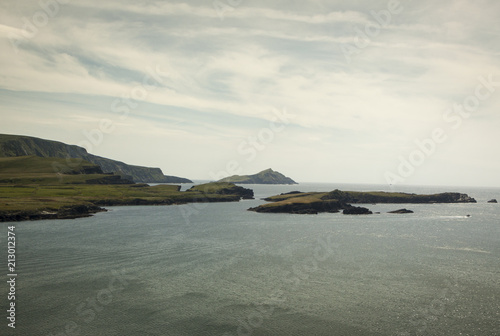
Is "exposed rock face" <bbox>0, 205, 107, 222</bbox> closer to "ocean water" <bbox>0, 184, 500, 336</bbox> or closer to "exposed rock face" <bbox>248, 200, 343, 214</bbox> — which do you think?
"ocean water" <bbox>0, 184, 500, 336</bbox>

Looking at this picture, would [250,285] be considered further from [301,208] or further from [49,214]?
[301,208]

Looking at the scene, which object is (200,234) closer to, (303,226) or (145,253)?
(145,253)

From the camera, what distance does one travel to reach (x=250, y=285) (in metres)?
40.5

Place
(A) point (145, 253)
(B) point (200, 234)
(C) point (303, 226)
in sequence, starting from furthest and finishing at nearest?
(C) point (303, 226) → (B) point (200, 234) → (A) point (145, 253)

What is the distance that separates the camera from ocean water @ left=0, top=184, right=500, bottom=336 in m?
29.5

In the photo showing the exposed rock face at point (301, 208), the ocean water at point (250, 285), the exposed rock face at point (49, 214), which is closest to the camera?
the ocean water at point (250, 285)

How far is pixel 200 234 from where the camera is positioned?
8081cm

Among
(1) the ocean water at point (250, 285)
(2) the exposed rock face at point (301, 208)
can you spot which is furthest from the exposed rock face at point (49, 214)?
(2) the exposed rock face at point (301, 208)

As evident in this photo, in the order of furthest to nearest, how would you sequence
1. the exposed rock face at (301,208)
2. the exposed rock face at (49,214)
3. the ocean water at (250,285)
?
the exposed rock face at (301,208), the exposed rock face at (49,214), the ocean water at (250,285)

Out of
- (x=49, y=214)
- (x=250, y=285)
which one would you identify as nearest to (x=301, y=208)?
(x=49, y=214)

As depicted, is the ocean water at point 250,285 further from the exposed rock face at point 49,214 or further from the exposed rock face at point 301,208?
the exposed rock face at point 301,208

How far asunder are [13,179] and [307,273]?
207614mm

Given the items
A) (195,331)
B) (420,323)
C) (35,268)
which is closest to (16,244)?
(35,268)

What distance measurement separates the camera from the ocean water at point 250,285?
2947 centimetres
